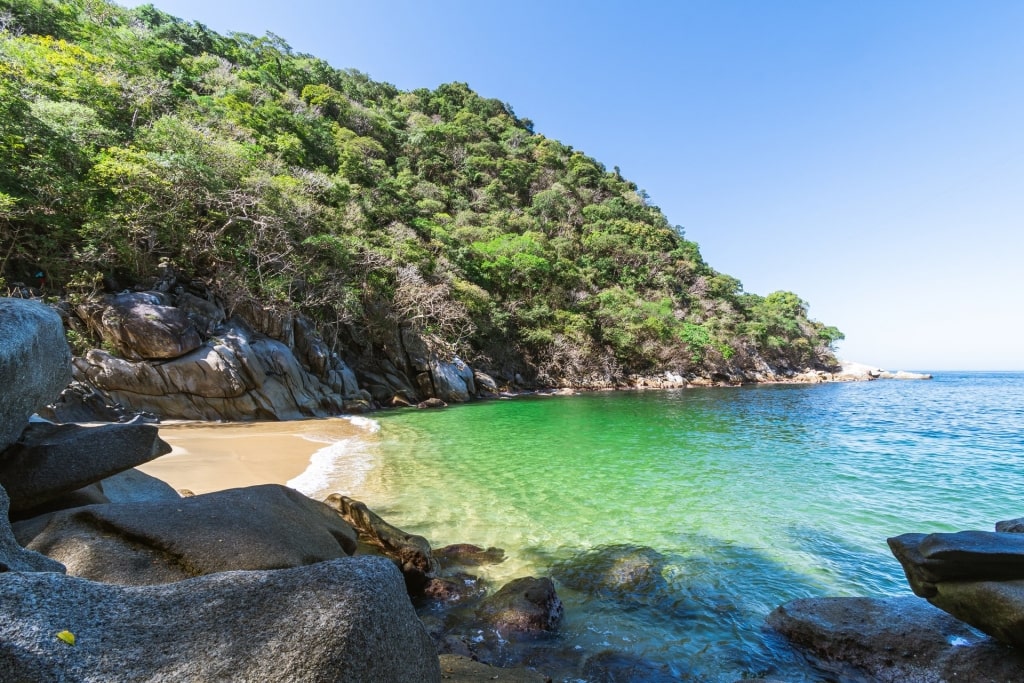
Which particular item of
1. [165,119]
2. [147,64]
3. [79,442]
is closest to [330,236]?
[165,119]

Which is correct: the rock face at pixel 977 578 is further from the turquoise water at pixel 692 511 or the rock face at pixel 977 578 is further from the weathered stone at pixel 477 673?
the weathered stone at pixel 477 673

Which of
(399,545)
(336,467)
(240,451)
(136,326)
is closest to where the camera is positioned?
(399,545)

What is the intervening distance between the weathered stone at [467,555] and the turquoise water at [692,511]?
0.20m

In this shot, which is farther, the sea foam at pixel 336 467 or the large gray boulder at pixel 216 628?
the sea foam at pixel 336 467

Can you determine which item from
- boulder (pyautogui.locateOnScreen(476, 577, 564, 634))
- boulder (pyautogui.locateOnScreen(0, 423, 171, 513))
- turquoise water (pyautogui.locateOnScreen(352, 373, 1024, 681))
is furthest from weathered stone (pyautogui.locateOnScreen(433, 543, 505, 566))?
boulder (pyautogui.locateOnScreen(0, 423, 171, 513))

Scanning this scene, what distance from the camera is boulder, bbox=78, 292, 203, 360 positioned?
50.9 feet

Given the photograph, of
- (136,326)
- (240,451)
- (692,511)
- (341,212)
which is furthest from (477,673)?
(341,212)

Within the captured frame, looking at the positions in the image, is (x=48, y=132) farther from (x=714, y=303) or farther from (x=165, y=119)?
(x=714, y=303)

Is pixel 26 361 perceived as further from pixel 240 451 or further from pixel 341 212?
pixel 341 212

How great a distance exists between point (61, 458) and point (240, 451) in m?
8.74

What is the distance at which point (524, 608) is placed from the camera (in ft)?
14.3

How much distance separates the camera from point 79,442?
3.63 m

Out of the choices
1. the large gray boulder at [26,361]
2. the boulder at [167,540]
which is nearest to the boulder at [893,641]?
the boulder at [167,540]

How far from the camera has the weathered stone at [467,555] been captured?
5770mm
